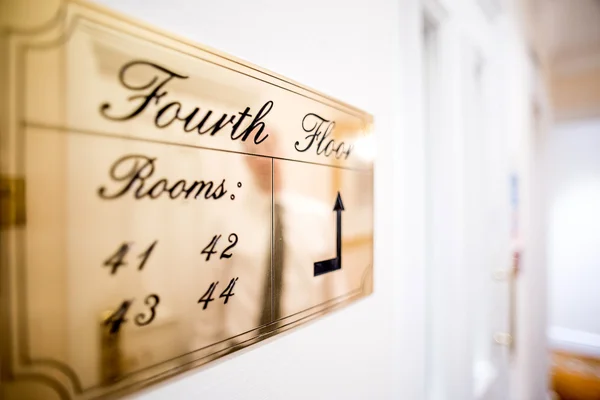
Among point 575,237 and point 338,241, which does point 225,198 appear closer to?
point 338,241

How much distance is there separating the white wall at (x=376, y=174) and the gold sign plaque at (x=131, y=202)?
44 millimetres

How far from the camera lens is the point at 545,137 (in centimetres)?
307

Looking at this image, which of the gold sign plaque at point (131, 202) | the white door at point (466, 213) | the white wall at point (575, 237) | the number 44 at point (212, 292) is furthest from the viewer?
the white wall at point (575, 237)

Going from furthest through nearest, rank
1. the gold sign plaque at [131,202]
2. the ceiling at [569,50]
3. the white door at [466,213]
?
the ceiling at [569,50] → the white door at [466,213] → the gold sign plaque at [131,202]

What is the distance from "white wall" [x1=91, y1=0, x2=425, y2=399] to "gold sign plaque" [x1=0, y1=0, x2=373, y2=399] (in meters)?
A: 0.04

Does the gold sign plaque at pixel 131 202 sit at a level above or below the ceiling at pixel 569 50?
below

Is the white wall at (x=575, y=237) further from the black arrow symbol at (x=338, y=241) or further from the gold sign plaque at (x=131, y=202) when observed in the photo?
the gold sign plaque at (x=131, y=202)

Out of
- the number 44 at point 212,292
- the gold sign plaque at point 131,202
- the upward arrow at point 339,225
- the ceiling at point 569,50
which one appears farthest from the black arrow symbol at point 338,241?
the ceiling at point 569,50

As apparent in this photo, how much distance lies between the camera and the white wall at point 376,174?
414 mm

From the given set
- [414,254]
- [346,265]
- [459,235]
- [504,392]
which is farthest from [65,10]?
[504,392]

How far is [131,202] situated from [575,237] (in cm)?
551

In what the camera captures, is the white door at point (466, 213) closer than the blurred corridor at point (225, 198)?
No

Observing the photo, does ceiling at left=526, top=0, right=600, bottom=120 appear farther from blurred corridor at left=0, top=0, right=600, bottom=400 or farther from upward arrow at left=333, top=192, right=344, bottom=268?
upward arrow at left=333, top=192, right=344, bottom=268

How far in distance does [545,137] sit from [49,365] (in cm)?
411
